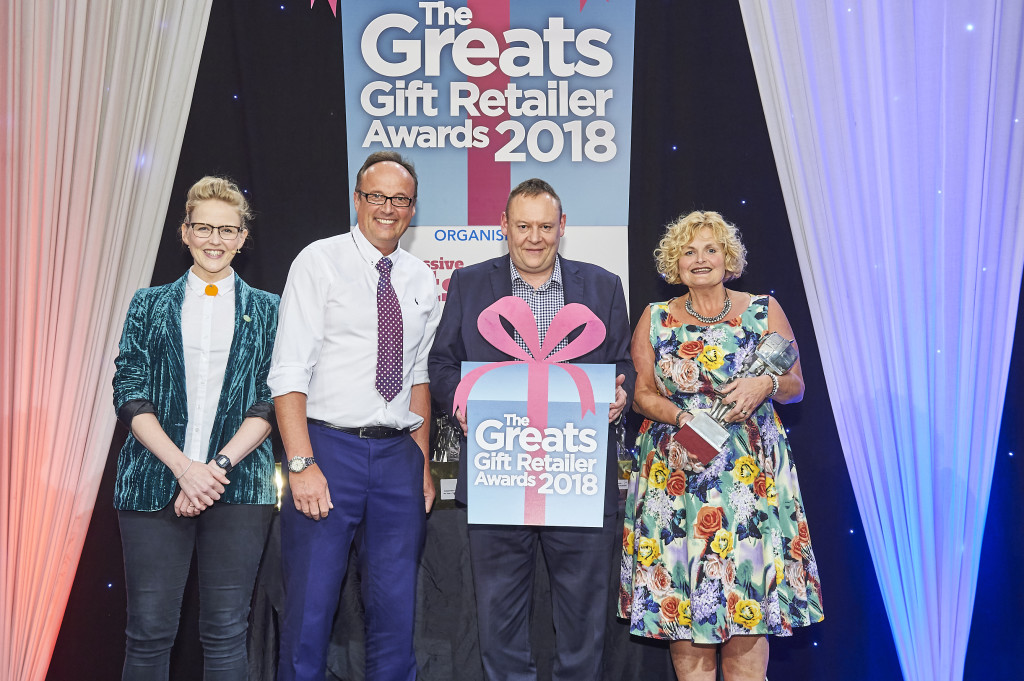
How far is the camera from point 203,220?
217 centimetres

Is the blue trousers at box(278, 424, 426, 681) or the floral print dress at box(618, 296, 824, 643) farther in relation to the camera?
the floral print dress at box(618, 296, 824, 643)

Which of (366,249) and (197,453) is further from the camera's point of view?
(366,249)

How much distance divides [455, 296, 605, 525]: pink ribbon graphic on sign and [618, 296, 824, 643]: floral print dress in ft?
1.11

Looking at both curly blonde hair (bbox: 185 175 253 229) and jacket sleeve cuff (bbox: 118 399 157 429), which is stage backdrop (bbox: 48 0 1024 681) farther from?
jacket sleeve cuff (bbox: 118 399 157 429)

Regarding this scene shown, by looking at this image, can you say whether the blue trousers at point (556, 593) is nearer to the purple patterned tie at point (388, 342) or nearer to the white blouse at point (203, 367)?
the purple patterned tie at point (388, 342)

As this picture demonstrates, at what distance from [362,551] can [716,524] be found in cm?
98

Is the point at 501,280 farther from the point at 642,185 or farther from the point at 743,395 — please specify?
the point at 642,185

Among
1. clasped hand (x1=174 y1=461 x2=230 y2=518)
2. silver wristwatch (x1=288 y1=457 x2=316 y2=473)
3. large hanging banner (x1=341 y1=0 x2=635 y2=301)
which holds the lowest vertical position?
clasped hand (x1=174 y1=461 x2=230 y2=518)

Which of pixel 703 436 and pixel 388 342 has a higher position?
pixel 388 342

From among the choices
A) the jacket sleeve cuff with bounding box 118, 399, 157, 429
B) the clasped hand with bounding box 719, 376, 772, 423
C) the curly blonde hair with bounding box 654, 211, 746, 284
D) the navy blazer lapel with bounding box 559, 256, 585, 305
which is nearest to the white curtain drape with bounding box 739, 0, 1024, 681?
the curly blonde hair with bounding box 654, 211, 746, 284

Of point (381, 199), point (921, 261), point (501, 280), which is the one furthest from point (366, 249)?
point (921, 261)

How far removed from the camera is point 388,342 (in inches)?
86.7

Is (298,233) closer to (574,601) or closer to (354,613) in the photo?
(354,613)

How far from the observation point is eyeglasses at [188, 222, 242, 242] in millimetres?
2168
